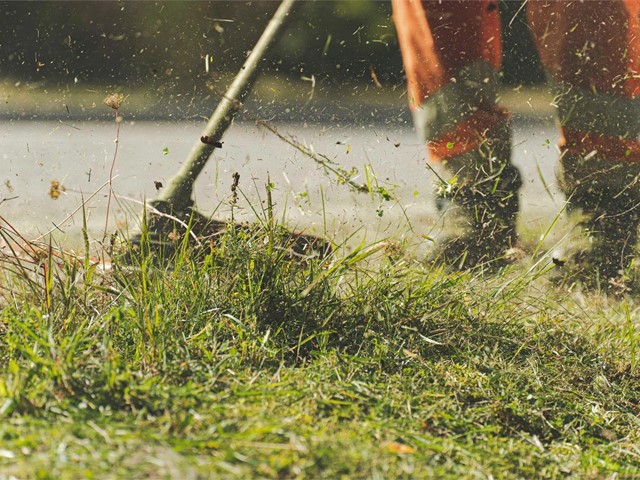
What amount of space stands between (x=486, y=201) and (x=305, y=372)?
109 cm

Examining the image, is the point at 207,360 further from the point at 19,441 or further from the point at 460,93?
the point at 460,93

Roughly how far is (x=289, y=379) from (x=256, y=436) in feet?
1.14

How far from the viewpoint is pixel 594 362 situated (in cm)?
221

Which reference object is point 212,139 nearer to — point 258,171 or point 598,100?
point 258,171

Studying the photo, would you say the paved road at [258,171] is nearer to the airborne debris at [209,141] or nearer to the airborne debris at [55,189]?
the airborne debris at [209,141]

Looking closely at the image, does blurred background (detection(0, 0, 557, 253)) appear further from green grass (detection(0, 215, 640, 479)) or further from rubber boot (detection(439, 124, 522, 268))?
green grass (detection(0, 215, 640, 479))

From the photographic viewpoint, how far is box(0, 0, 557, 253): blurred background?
8.82ft

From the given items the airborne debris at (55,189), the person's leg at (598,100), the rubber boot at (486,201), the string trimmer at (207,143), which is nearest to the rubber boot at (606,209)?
the person's leg at (598,100)

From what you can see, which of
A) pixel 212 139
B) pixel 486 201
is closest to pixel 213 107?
pixel 212 139

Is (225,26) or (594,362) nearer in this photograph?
(594,362)

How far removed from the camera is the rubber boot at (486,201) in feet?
8.80

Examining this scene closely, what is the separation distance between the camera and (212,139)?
2654 millimetres

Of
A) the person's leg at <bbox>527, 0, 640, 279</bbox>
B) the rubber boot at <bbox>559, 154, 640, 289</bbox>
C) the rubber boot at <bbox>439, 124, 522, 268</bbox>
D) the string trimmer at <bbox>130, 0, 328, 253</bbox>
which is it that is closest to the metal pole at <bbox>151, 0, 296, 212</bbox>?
the string trimmer at <bbox>130, 0, 328, 253</bbox>

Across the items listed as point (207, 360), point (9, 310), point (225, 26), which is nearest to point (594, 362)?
point (207, 360)
